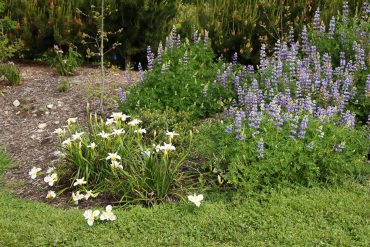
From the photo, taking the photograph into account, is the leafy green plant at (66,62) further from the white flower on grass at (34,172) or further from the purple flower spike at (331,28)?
the purple flower spike at (331,28)

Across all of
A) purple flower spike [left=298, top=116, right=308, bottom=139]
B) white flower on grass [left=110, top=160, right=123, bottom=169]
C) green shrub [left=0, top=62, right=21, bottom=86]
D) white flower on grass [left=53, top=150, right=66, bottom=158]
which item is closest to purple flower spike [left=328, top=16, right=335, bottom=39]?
purple flower spike [left=298, top=116, right=308, bottom=139]

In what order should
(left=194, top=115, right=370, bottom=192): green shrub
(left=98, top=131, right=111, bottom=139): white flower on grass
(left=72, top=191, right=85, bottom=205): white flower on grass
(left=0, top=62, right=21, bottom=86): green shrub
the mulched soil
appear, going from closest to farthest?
(left=194, top=115, right=370, bottom=192): green shrub
(left=72, top=191, right=85, bottom=205): white flower on grass
(left=98, top=131, right=111, bottom=139): white flower on grass
the mulched soil
(left=0, top=62, right=21, bottom=86): green shrub

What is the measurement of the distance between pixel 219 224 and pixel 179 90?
2.17 metres

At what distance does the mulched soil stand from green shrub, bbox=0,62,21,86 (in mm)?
86

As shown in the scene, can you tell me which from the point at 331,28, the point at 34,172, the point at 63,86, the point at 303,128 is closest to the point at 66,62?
the point at 63,86

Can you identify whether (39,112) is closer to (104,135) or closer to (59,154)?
(59,154)

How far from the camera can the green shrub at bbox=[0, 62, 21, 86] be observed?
25.3 feet

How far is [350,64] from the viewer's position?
593 cm

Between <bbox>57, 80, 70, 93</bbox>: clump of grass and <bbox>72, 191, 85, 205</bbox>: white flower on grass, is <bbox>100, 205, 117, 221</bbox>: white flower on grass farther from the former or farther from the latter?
<bbox>57, 80, 70, 93</bbox>: clump of grass

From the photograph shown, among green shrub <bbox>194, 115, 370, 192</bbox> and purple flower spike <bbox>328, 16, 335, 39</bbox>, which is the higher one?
purple flower spike <bbox>328, 16, 335, 39</bbox>

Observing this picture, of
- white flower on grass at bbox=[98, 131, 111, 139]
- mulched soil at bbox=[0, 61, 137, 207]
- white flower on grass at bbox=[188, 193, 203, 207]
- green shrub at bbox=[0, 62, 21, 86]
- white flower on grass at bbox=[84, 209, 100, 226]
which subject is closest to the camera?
white flower on grass at bbox=[84, 209, 100, 226]

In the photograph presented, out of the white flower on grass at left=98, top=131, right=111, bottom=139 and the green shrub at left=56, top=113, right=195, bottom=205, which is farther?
the white flower on grass at left=98, top=131, right=111, bottom=139

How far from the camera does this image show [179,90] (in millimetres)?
6211

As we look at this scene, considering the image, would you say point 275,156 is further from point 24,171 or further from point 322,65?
point 24,171
